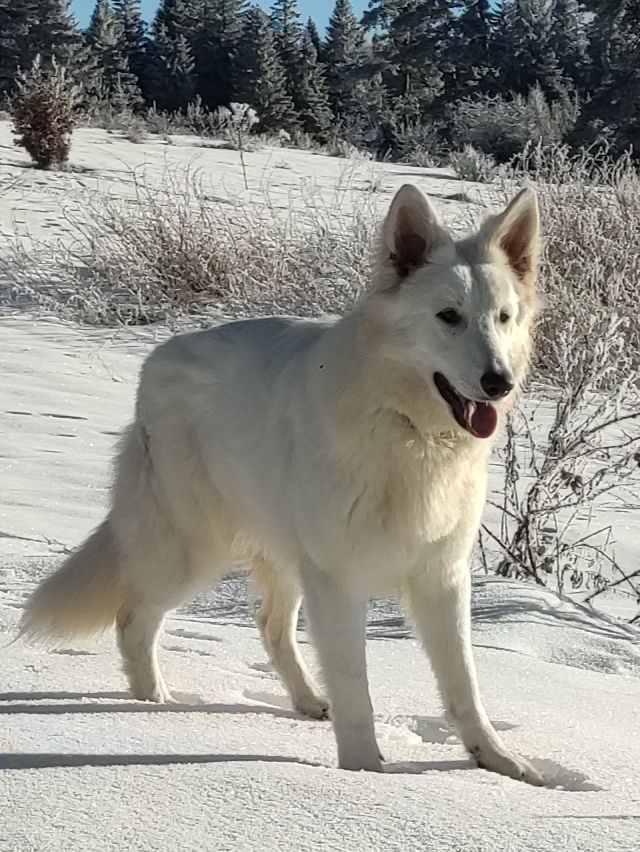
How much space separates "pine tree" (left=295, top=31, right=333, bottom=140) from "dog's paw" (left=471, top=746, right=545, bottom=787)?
3715 centimetres

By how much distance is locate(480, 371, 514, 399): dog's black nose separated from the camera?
2.92m

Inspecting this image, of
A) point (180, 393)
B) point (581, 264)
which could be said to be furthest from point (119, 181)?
point (180, 393)

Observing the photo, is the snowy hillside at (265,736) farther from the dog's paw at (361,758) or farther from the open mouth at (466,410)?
the open mouth at (466,410)

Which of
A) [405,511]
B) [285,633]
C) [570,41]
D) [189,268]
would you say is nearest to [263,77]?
[570,41]

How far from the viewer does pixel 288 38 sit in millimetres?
52219

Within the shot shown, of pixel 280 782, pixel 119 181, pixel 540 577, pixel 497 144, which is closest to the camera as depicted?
pixel 280 782

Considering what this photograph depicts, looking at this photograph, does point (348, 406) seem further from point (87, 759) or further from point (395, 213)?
point (87, 759)

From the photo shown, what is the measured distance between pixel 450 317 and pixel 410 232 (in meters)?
0.32

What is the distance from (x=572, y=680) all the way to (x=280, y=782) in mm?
1694

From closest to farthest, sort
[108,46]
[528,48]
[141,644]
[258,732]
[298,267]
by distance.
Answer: [258,732] < [141,644] < [298,267] < [528,48] < [108,46]

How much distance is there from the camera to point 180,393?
371 centimetres

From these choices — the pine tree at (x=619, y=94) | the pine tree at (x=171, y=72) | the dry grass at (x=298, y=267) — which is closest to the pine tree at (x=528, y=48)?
the pine tree at (x=171, y=72)

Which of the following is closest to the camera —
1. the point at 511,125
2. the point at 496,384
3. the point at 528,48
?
the point at 496,384

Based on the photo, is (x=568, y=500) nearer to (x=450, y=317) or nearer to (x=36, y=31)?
(x=450, y=317)
